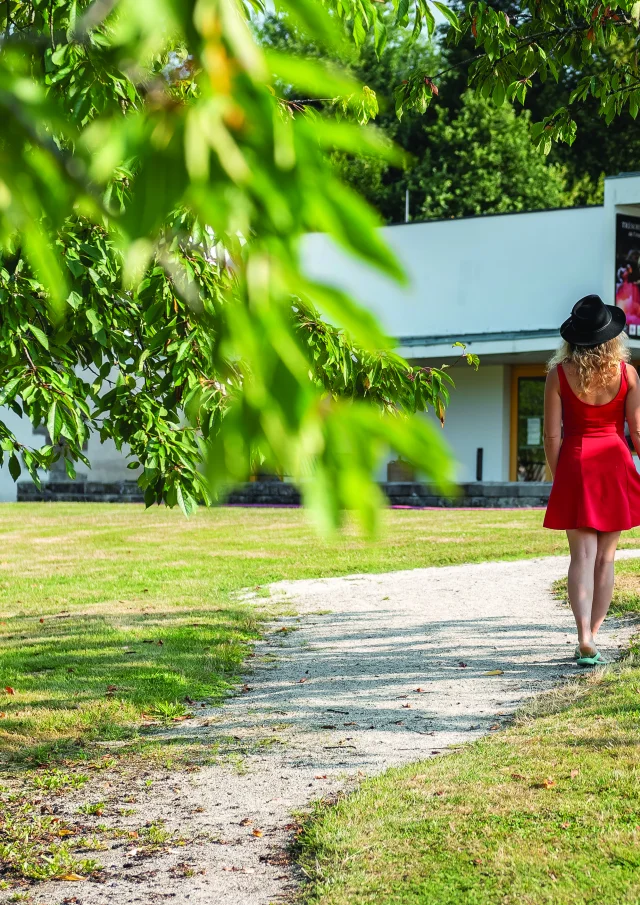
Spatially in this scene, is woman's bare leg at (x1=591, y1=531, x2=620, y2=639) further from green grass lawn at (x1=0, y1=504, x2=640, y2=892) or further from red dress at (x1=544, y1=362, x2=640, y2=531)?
green grass lawn at (x1=0, y1=504, x2=640, y2=892)

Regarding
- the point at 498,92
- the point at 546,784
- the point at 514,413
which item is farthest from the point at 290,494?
the point at 546,784

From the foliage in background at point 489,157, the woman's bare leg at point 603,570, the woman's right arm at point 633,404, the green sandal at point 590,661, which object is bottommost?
the green sandal at point 590,661

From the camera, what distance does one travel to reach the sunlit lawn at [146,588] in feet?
20.0

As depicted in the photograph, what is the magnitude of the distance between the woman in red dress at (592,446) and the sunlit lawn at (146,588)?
1.37 metres

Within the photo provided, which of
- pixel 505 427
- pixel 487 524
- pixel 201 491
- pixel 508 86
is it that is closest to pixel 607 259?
pixel 505 427

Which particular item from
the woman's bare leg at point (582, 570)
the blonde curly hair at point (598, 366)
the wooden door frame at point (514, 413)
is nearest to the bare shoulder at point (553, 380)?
the blonde curly hair at point (598, 366)

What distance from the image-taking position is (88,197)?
4.09 feet

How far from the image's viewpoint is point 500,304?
24.1m

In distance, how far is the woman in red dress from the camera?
600cm

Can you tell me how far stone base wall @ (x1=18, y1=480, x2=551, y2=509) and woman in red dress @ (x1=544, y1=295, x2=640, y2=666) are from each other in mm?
13083

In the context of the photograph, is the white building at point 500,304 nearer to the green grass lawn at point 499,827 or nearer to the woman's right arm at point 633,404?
the woman's right arm at point 633,404

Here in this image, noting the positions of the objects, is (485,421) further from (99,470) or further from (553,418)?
(553,418)

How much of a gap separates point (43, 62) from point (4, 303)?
3.09 feet

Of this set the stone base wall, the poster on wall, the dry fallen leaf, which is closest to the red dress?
the dry fallen leaf
